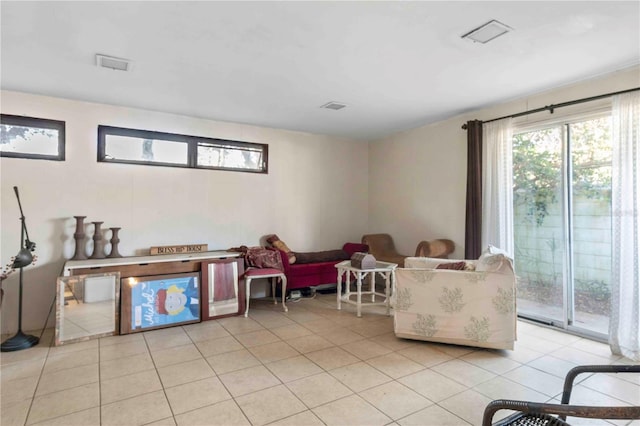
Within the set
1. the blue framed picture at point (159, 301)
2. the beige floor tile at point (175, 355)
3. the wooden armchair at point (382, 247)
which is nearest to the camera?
the beige floor tile at point (175, 355)

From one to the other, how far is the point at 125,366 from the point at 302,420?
1.68 m

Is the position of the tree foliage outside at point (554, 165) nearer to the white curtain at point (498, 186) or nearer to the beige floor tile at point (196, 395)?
the white curtain at point (498, 186)

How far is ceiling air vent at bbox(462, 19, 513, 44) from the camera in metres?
2.36

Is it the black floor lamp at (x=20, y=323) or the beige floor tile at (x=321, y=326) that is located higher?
the black floor lamp at (x=20, y=323)

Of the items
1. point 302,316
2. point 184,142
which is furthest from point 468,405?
point 184,142

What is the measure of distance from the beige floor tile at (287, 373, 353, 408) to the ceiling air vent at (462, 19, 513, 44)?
2.71m

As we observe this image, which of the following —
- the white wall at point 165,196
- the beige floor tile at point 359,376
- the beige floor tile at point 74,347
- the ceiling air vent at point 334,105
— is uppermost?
the ceiling air vent at point 334,105

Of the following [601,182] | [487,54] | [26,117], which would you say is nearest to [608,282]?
[601,182]

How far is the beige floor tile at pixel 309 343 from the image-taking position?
3.20 meters

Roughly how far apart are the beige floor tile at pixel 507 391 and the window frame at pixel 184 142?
12.9 ft

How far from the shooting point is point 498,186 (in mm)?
4027

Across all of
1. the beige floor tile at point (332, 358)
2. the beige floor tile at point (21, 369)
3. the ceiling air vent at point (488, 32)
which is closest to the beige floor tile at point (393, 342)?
the beige floor tile at point (332, 358)

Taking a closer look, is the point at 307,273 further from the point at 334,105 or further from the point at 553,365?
the point at 553,365

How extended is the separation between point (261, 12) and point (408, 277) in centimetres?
252
